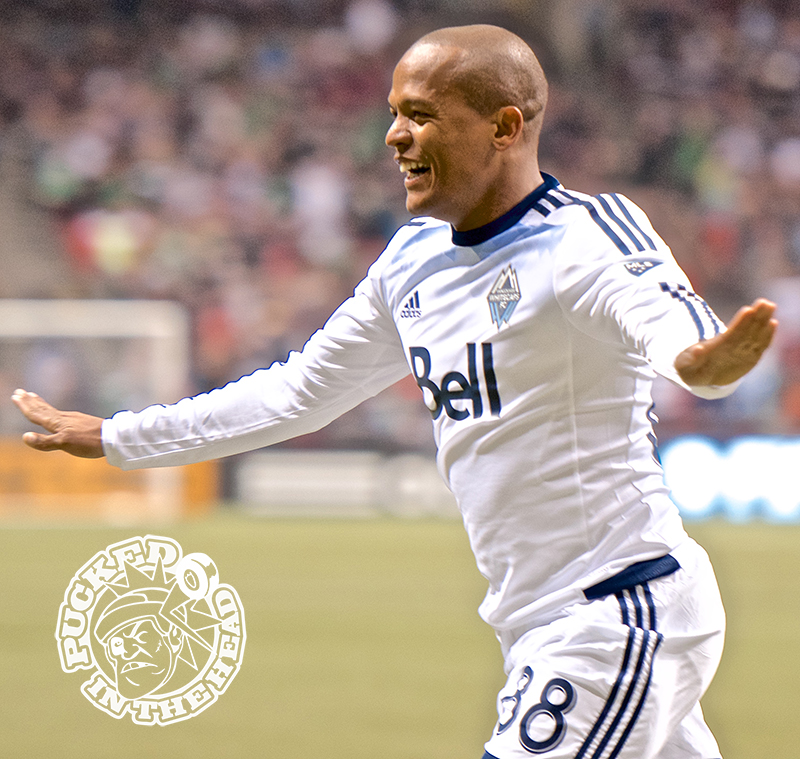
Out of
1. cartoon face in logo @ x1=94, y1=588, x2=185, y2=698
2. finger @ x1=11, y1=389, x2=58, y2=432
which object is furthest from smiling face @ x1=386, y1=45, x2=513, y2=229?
cartoon face in logo @ x1=94, y1=588, x2=185, y2=698

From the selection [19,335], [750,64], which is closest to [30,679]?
[19,335]

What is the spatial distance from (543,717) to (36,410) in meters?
1.42

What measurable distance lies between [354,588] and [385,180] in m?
8.99

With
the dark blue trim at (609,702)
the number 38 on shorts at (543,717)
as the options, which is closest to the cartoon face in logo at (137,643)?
the number 38 on shorts at (543,717)

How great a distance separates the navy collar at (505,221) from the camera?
2648 mm

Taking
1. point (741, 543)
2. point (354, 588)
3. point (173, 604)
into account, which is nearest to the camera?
point (173, 604)

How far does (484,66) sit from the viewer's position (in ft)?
8.59

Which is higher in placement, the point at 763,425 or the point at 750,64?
the point at 750,64

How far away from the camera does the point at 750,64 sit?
1925 cm

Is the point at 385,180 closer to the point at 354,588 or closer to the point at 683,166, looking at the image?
the point at 683,166

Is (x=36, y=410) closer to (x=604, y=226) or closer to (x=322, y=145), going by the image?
(x=604, y=226)

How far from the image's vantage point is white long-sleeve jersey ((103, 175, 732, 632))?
2.46 meters

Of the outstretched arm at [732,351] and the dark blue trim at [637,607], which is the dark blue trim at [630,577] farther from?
the outstretched arm at [732,351]

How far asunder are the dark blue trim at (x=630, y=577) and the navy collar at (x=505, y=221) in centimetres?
72
